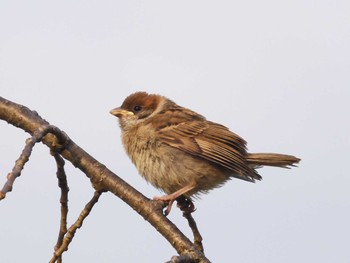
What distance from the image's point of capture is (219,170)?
6246 mm

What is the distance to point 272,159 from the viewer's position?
254 inches

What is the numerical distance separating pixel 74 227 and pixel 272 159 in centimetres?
342

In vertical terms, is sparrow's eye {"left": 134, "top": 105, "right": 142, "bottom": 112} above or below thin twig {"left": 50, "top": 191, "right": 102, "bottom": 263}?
above

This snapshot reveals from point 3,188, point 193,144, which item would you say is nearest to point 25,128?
point 3,188

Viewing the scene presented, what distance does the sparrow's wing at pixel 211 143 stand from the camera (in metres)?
6.16

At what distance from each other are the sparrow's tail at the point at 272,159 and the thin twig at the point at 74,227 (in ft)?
9.88

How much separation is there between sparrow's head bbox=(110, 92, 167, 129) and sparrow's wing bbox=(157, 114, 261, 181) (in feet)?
1.84

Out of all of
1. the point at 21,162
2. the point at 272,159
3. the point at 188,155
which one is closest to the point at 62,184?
the point at 21,162

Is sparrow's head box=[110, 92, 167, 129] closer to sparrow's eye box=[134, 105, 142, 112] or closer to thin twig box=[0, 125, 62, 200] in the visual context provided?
sparrow's eye box=[134, 105, 142, 112]

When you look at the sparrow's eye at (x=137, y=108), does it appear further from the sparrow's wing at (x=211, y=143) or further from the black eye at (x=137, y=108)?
the sparrow's wing at (x=211, y=143)

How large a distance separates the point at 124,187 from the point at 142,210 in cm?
17

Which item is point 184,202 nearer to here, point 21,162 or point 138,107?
point 138,107

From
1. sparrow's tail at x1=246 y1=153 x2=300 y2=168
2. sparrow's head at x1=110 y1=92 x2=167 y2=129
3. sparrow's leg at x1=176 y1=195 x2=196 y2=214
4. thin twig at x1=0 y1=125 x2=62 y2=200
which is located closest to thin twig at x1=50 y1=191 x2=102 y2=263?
thin twig at x1=0 y1=125 x2=62 y2=200

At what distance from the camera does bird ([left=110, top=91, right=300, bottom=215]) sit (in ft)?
19.9
